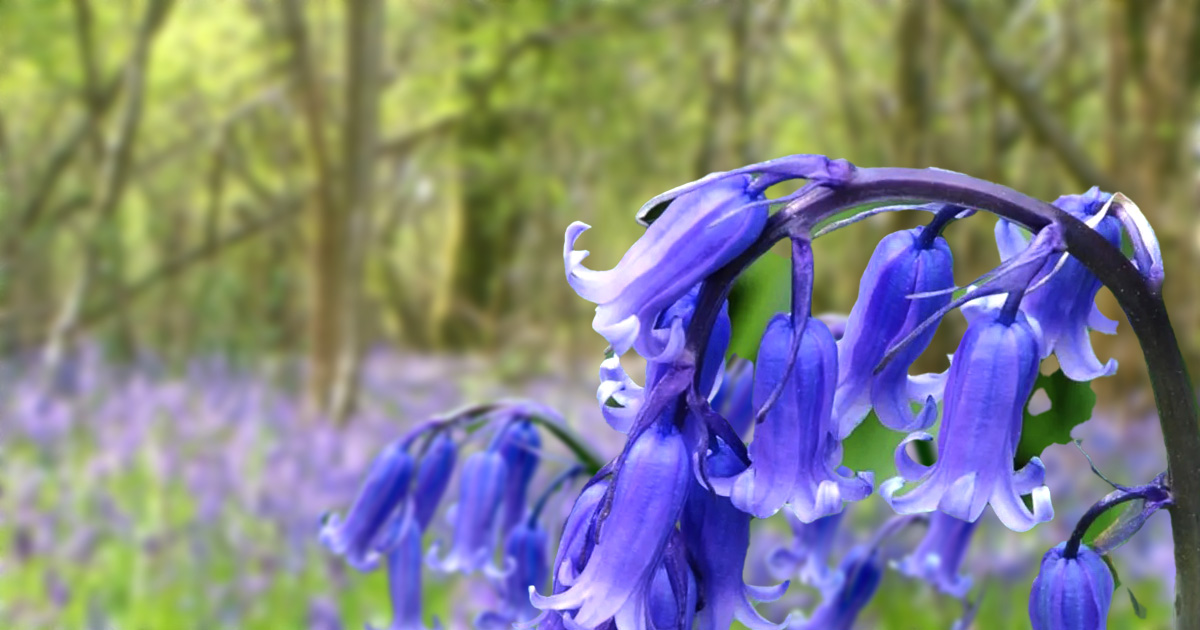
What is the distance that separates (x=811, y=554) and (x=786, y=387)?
0.38 meters

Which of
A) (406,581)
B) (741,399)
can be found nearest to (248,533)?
(406,581)

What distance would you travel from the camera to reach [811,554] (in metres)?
0.75

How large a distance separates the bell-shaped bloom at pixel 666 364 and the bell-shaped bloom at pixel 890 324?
0.06m

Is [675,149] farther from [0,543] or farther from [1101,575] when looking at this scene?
[1101,575]

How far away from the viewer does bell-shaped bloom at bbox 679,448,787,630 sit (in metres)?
0.41

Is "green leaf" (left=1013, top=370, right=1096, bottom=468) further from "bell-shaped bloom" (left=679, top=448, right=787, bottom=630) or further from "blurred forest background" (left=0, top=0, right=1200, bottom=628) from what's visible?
"blurred forest background" (left=0, top=0, right=1200, bottom=628)

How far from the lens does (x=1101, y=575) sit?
449 mm

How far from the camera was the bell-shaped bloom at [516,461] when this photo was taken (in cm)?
72

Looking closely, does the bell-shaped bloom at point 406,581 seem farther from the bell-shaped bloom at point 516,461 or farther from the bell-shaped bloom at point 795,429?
the bell-shaped bloom at point 795,429

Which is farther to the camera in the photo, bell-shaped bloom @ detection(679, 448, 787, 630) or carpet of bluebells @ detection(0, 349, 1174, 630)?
carpet of bluebells @ detection(0, 349, 1174, 630)

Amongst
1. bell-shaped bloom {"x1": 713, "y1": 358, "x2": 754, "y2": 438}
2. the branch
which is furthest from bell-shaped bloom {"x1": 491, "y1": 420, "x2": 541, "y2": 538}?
the branch

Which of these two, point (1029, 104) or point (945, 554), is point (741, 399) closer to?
point (945, 554)

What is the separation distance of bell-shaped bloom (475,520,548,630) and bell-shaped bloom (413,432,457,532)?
59 millimetres

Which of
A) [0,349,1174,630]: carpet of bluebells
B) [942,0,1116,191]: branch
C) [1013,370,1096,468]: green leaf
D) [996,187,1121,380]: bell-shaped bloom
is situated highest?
[942,0,1116,191]: branch
